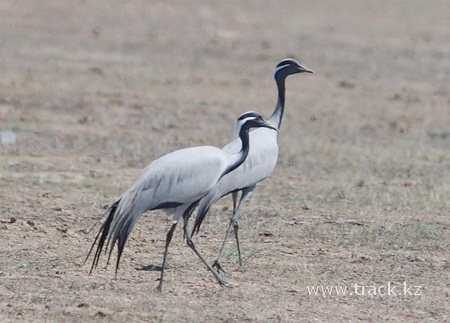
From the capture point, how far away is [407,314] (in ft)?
24.7

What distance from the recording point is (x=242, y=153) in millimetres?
8336

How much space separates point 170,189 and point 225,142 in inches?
256

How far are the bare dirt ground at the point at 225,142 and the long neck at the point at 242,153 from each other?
826 millimetres

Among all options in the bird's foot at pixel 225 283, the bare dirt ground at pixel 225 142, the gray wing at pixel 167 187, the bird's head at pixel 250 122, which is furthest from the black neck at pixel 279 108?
the bird's foot at pixel 225 283

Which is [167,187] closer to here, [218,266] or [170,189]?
[170,189]

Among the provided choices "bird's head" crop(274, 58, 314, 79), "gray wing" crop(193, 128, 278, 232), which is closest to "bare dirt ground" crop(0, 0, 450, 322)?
"gray wing" crop(193, 128, 278, 232)

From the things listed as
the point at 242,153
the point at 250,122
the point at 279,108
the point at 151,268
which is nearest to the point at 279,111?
the point at 279,108

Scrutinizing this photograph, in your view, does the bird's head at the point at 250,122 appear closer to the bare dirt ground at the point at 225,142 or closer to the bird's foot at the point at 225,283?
the bare dirt ground at the point at 225,142

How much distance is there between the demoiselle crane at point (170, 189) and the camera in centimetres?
773

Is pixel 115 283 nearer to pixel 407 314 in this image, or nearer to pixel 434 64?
pixel 407 314

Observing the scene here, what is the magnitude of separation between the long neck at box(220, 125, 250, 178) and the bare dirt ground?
0.83 meters

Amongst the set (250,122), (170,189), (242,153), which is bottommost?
(170,189)

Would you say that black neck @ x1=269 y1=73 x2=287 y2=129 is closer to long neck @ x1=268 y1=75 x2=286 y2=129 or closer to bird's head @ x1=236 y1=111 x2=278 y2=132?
long neck @ x1=268 y1=75 x2=286 y2=129

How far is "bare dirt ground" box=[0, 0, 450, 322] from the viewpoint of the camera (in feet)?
25.7
